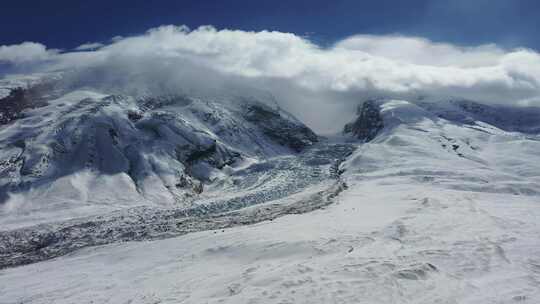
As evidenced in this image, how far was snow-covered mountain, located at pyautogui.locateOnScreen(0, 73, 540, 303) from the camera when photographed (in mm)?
26859

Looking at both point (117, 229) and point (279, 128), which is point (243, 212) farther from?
point (279, 128)

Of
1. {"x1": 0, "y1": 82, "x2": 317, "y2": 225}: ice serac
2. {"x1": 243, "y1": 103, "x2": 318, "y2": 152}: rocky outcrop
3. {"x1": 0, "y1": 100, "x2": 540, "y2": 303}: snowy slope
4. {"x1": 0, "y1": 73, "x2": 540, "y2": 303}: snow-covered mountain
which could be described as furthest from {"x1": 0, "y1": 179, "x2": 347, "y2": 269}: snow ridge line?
{"x1": 243, "y1": 103, "x2": 318, "y2": 152}: rocky outcrop

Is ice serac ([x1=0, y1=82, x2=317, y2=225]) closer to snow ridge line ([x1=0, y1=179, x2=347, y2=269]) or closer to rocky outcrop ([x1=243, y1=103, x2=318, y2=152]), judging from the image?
rocky outcrop ([x1=243, y1=103, x2=318, y2=152])

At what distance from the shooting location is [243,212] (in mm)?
65250

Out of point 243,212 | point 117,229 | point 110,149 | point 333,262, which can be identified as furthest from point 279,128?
point 333,262

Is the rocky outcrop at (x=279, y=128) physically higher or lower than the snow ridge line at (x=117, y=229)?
higher

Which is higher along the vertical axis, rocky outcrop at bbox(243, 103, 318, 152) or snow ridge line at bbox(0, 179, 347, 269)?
rocky outcrop at bbox(243, 103, 318, 152)

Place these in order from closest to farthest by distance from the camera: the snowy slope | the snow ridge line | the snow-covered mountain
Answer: the snowy slope < the snow-covered mountain < the snow ridge line

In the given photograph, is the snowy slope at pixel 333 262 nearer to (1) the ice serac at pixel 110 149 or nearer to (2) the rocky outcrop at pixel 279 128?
(1) the ice serac at pixel 110 149

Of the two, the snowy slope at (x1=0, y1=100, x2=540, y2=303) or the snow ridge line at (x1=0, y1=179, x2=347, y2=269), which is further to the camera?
the snow ridge line at (x1=0, y1=179, x2=347, y2=269)

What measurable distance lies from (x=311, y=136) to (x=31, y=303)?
16721cm

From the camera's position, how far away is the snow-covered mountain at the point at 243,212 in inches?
1057

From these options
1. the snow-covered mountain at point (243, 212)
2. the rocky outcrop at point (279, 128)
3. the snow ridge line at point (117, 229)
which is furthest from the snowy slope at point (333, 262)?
the rocky outcrop at point (279, 128)

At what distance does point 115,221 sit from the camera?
63.3m
